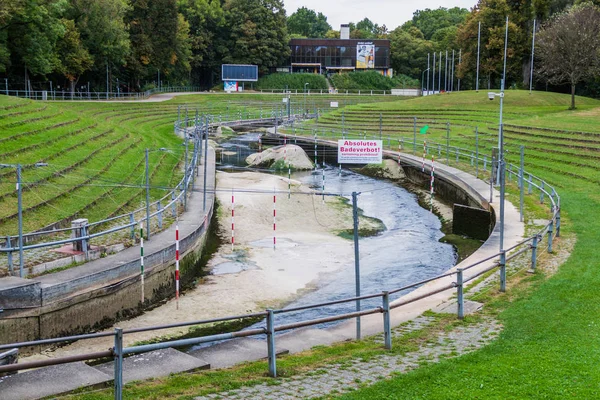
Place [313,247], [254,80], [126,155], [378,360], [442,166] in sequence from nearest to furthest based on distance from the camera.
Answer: [378,360]
[313,247]
[126,155]
[442,166]
[254,80]

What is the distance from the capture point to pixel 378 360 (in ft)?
37.5

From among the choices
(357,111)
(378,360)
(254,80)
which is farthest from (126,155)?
(254,80)

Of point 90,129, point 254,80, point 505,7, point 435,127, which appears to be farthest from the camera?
point 254,80

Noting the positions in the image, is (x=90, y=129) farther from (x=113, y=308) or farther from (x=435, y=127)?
(x=435, y=127)

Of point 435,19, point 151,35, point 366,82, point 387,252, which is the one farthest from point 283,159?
point 435,19

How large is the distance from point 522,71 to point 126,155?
62744mm

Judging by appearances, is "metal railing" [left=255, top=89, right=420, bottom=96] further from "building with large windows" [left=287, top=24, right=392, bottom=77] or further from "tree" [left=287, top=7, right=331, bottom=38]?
"tree" [left=287, top=7, right=331, bottom=38]

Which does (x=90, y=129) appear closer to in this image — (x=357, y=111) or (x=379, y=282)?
(x=379, y=282)

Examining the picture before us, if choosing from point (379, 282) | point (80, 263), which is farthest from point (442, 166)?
point (80, 263)

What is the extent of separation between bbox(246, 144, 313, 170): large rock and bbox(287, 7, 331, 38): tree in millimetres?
124391

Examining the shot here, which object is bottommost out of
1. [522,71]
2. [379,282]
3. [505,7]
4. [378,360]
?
[379,282]

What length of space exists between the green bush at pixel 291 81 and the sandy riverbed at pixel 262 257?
261ft

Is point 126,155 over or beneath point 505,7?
beneath

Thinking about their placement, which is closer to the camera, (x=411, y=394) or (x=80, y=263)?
(x=411, y=394)
